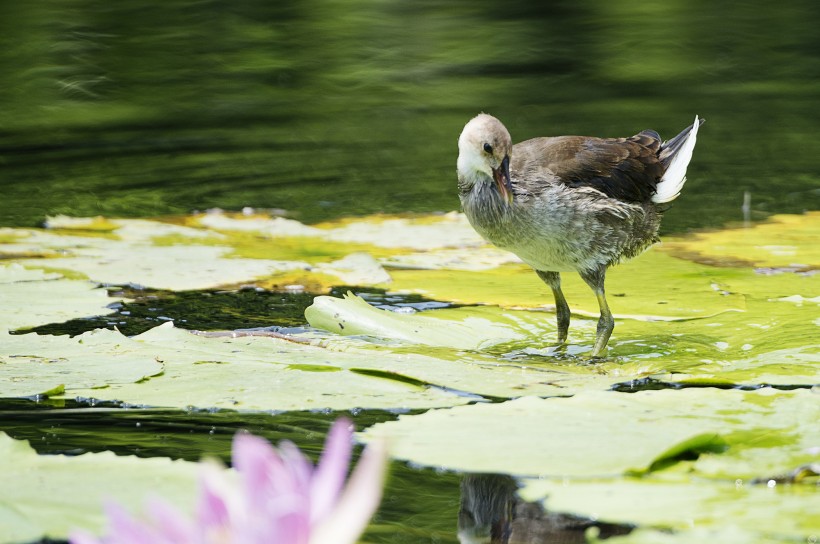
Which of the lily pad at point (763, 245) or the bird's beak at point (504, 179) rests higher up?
the bird's beak at point (504, 179)

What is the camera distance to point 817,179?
27.0 ft

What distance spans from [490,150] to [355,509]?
3707mm

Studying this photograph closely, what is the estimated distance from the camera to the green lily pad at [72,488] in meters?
2.21

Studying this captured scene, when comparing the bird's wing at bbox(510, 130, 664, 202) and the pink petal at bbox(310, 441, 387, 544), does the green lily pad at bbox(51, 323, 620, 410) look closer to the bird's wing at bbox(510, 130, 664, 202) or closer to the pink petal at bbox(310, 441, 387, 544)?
the bird's wing at bbox(510, 130, 664, 202)

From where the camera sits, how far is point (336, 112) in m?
11.2

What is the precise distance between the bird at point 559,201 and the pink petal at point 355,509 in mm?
3476

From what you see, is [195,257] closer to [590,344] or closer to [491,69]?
[590,344]

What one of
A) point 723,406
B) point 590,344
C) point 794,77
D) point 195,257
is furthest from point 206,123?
point 723,406

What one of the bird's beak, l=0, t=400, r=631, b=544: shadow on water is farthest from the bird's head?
l=0, t=400, r=631, b=544: shadow on water

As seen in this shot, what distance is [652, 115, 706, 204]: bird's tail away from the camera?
5484 millimetres

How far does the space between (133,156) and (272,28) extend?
6.86 m

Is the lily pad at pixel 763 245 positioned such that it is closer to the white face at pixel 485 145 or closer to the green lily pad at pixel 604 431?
the white face at pixel 485 145

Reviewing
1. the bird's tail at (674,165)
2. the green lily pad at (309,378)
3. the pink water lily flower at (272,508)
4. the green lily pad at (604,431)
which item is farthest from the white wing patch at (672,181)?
the pink water lily flower at (272,508)

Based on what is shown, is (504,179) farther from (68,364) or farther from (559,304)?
(68,364)
